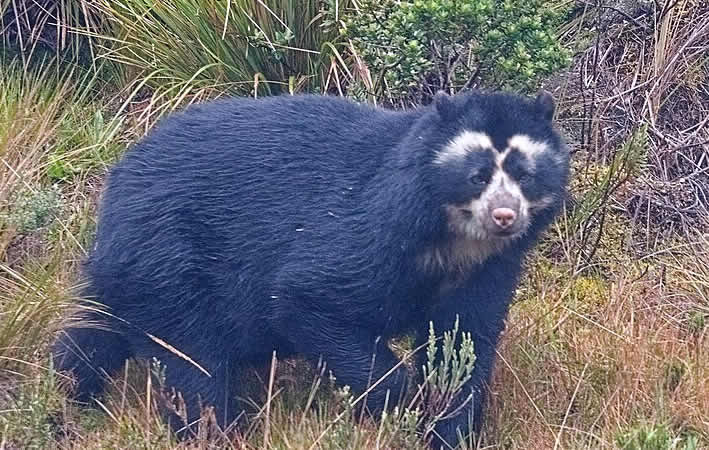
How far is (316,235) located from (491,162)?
707 millimetres

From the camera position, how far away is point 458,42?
596cm

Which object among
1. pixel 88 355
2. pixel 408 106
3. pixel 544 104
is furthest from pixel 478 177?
pixel 408 106

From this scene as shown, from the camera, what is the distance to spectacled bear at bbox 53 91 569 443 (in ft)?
15.1

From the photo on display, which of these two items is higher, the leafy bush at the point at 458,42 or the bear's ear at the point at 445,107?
the bear's ear at the point at 445,107

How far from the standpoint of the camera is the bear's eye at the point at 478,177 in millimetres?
4520

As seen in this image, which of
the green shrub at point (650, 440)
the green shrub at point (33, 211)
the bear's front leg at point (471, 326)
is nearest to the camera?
the green shrub at point (650, 440)

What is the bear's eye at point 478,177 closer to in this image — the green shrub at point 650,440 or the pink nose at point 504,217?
the pink nose at point 504,217

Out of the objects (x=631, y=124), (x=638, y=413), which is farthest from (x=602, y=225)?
(x=638, y=413)

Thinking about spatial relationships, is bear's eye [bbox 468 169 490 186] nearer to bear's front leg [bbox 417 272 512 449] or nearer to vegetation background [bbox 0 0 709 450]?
bear's front leg [bbox 417 272 512 449]

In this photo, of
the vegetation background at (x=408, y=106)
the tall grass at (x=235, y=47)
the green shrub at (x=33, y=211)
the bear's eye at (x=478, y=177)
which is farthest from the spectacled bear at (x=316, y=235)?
the tall grass at (x=235, y=47)

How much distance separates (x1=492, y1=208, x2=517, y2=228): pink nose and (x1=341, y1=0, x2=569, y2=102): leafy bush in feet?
4.55

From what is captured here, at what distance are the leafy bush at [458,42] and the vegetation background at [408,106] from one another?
12 millimetres

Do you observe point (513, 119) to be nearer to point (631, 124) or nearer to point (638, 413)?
point (638, 413)

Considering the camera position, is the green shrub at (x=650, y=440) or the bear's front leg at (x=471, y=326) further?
the bear's front leg at (x=471, y=326)
